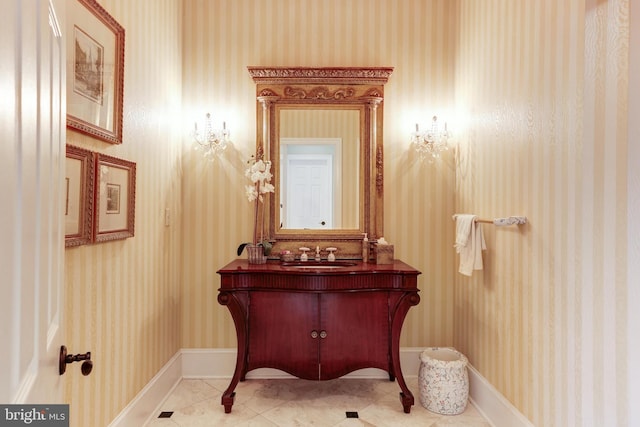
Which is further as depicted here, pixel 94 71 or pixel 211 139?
pixel 211 139

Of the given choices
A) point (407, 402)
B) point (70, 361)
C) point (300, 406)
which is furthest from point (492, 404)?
point (70, 361)

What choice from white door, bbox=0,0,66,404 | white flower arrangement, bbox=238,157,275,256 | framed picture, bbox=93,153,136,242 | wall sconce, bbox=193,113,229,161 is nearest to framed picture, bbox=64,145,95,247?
framed picture, bbox=93,153,136,242

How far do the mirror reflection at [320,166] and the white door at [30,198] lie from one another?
6.20 ft

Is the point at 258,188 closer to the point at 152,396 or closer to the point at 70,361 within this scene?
the point at 152,396

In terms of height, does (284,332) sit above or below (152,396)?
above

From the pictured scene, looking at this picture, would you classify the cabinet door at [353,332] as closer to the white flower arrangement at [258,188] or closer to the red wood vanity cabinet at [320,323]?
the red wood vanity cabinet at [320,323]

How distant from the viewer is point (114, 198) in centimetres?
181

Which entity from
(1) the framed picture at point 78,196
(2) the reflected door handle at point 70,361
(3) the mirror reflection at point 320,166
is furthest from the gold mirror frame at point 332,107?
(2) the reflected door handle at point 70,361

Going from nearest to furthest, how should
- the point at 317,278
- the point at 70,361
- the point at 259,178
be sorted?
1. the point at 70,361
2. the point at 317,278
3. the point at 259,178

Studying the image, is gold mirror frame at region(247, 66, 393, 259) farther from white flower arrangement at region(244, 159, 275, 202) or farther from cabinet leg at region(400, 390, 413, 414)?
cabinet leg at region(400, 390, 413, 414)

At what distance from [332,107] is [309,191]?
68 cm

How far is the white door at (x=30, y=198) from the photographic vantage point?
558 millimetres

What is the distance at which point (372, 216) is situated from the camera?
2744 millimetres

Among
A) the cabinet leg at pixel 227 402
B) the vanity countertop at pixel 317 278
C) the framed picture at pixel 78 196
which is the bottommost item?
the cabinet leg at pixel 227 402
